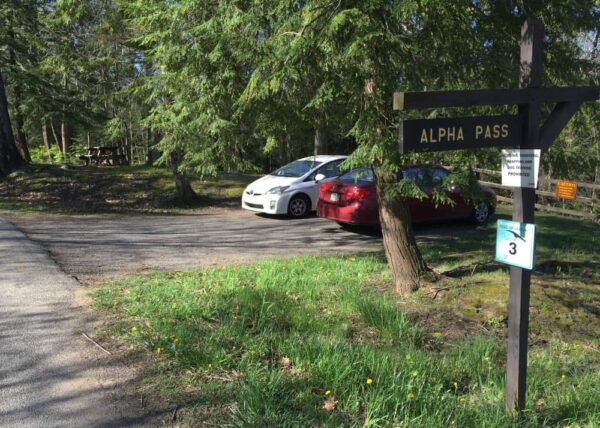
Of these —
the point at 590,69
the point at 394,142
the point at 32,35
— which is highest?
the point at 32,35

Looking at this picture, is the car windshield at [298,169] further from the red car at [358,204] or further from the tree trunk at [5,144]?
the tree trunk at [5,144]

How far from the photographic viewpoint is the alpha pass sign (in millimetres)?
3271

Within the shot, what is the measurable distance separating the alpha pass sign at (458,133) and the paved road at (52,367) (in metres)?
2.36

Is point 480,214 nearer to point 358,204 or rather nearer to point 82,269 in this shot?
point 358,204

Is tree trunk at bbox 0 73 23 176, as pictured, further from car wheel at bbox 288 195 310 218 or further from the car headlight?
car wheel at bbox 288 195 310 218

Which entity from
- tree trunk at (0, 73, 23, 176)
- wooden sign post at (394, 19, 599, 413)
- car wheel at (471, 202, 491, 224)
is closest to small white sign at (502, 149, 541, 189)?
wooden sign post at (394, 19, 599, 413)

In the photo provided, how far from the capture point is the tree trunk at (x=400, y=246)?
6.57 meters

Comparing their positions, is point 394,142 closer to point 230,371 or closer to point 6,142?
point 230,371

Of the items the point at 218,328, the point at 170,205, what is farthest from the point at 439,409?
the point at 170,205

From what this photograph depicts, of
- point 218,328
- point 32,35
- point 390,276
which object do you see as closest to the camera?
point 218,328

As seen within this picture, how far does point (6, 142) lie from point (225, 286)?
15.9 m

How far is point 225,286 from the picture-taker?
20.7ft

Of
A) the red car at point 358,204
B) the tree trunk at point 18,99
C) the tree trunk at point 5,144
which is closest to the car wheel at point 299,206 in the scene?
the red car at point 358,204

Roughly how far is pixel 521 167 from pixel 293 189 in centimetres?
958
